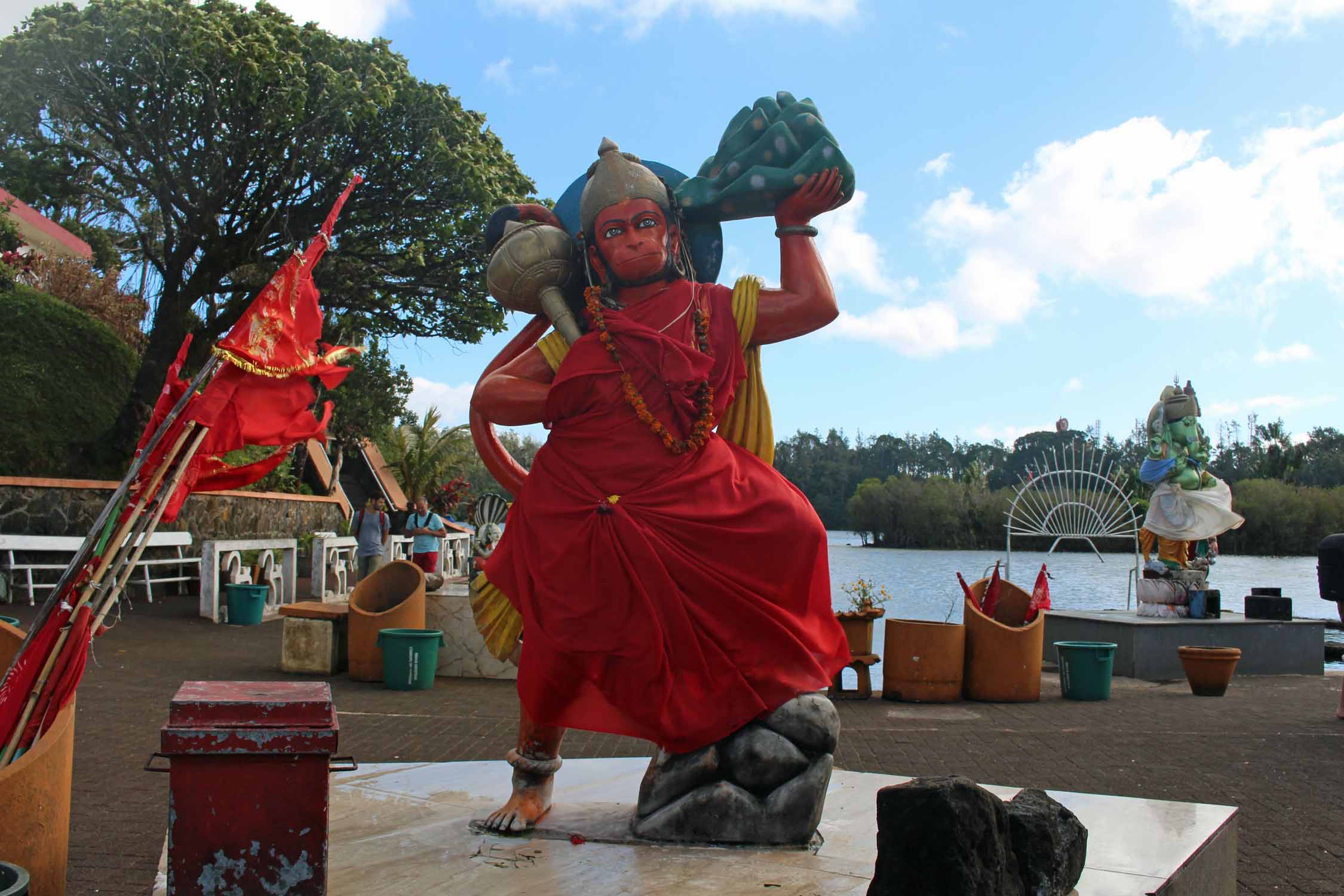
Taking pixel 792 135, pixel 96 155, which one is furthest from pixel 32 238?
pixel 792 135

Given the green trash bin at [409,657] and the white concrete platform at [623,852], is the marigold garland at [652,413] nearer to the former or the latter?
the white concrete platform at [623,852]

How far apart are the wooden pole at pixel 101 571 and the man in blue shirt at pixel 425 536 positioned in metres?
10.9

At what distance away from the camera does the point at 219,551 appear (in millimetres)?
13008

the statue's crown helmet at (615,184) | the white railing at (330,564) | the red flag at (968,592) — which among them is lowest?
the white railing at (330,564)

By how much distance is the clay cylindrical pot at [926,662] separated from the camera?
30.2 feet

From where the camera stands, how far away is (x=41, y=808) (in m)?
2.78

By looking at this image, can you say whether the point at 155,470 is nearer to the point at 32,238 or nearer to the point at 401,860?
the point at 401,860

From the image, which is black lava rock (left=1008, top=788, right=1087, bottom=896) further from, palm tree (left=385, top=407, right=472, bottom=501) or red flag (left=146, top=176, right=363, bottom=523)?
palm tree (left=385, top=407, right=472, bottom=501)

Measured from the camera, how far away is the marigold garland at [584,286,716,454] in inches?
129

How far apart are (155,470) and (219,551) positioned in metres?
10.4

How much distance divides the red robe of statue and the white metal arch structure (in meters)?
12.6

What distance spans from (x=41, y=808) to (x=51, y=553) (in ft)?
35.7

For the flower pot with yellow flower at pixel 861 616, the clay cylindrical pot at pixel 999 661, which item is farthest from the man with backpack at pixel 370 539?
the clay cylindrical pot at pixel 999 661

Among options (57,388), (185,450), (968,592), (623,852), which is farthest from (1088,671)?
(57,388)
